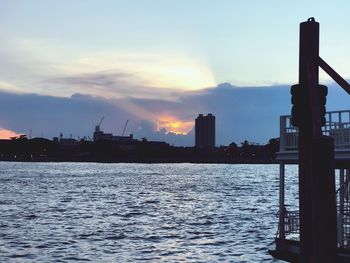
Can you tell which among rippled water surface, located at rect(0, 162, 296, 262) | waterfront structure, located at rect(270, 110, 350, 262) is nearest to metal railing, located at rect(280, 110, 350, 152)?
waterfront structure, located at rect(270, 110, 350, 262)

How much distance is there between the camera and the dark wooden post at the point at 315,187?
9617mm

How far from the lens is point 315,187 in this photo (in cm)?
963

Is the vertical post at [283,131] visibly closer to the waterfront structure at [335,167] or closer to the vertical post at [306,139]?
the waterfront structure at [335,167]

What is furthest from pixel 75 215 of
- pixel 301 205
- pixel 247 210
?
pixel 301 205

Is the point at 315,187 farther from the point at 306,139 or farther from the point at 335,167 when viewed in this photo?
the point at 335,167

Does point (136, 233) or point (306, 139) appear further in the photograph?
point (136, 233)

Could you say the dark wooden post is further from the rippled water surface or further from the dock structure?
the rippled water surface

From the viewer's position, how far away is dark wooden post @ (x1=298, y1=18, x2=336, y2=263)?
962 cm

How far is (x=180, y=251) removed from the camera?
34562 millimetres

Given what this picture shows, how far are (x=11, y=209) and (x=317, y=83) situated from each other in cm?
6004

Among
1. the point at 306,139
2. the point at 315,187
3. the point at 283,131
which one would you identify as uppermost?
the point at 283,131

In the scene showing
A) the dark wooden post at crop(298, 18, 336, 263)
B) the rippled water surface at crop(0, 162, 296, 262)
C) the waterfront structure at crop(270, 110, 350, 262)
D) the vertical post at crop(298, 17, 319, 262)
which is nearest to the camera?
the dark wooden post at crop(298, 18, 336, 263)

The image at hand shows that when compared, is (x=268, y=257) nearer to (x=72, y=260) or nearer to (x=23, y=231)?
(x=72, y=260)

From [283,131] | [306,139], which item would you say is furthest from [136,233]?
[306,139]
